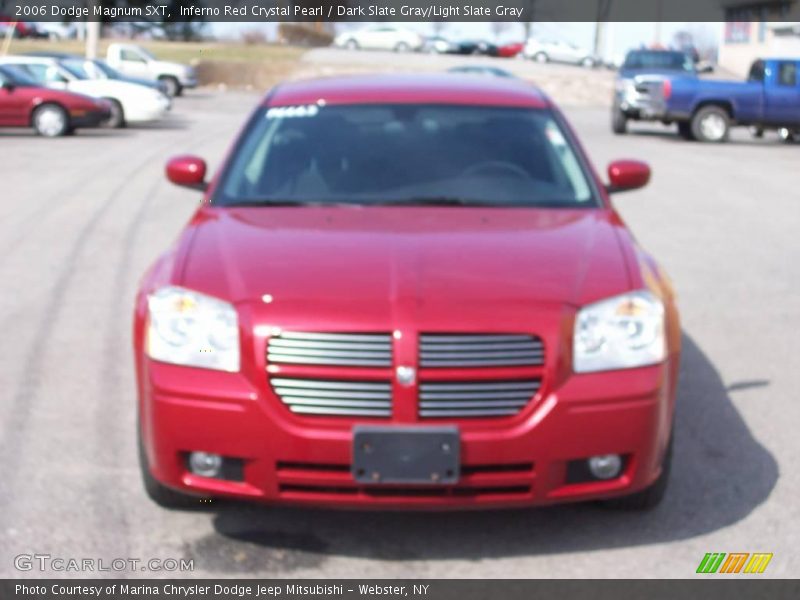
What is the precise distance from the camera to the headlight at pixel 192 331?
440 centimetres

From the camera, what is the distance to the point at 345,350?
4277mm

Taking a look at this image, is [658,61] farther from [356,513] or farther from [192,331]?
[192,331]

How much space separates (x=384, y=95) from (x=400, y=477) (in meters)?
2.46

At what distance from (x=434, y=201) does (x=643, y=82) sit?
23.3 meters

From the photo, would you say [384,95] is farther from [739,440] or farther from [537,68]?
[537,68]

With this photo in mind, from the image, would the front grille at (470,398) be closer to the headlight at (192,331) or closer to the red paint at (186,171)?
the headlight at (192,331)

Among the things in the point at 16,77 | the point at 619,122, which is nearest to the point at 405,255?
the point at 16,77

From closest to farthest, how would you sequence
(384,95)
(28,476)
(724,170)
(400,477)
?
(400,477), (28,476), (384,95), (724,170)

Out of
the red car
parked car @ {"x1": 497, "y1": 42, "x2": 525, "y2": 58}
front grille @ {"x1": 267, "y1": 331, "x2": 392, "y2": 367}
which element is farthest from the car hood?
parked car @ {"x1": 497, "y1": 42, "x2": 525, "y2": 58}

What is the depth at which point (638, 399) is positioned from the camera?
14.5 feet

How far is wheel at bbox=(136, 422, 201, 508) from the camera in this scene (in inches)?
189

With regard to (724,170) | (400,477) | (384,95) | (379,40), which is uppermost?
(384,95)

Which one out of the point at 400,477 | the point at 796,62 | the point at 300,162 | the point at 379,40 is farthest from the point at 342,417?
the point at 379,40

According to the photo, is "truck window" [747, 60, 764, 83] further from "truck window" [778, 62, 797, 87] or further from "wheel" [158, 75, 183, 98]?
"wheel" [158, 75, 183, 98]
